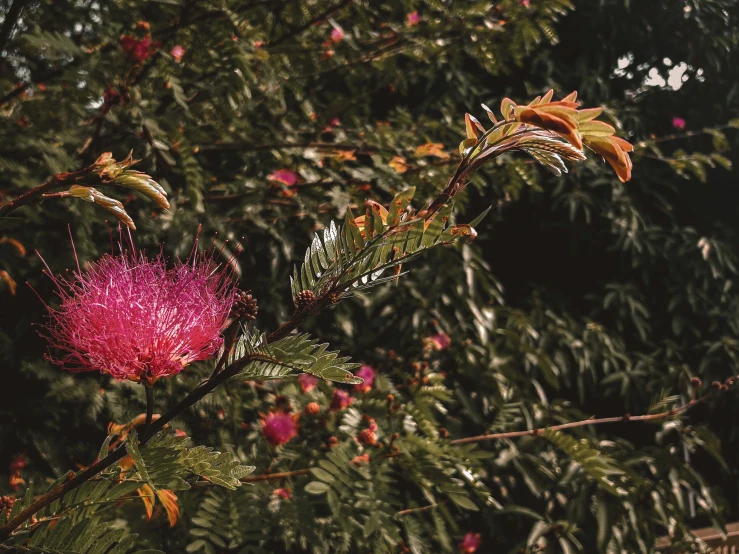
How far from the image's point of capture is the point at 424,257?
2281 millimetres

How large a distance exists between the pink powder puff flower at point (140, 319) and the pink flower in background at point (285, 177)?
1.20m

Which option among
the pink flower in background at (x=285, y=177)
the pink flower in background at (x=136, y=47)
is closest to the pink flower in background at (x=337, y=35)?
the pink flower in background at (x=285, y=177)

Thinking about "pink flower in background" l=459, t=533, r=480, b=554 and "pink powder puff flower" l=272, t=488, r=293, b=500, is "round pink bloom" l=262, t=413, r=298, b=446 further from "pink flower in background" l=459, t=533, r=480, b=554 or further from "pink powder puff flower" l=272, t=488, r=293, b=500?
"pink flower in background" l=459, t=533, r=480, b=554

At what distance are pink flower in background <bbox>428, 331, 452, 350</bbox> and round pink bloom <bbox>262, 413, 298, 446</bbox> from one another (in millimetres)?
797

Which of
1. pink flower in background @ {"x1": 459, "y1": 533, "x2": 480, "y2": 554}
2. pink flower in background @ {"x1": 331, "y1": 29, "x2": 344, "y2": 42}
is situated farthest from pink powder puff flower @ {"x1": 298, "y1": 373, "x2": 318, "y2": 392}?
pink flower in background @ {"x1": 331, "y1": 29, "x2": 344, "y2": 42}

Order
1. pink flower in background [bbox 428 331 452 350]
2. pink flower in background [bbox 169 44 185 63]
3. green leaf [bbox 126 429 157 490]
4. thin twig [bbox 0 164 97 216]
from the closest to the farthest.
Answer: green leaf [bbox 126 429 157 490] < thin twig [bbox 0 164 97 216] < pink flower in background [bbox 169 44 185 63] < pink flower in background [bbox 428 331 452 350]

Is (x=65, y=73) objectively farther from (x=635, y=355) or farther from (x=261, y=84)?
(x=635, y=355)

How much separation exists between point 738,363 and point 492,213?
Result: 1.40m

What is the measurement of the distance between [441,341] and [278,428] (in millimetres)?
928

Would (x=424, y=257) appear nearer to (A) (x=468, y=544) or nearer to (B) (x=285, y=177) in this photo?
(B) (x=285, y=177)

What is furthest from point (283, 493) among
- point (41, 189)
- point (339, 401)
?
point (41, 189)

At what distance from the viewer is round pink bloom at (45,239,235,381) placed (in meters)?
0.59

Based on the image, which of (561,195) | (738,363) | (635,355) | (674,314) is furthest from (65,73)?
(738,363)

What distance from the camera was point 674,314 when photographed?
10.1 feet
